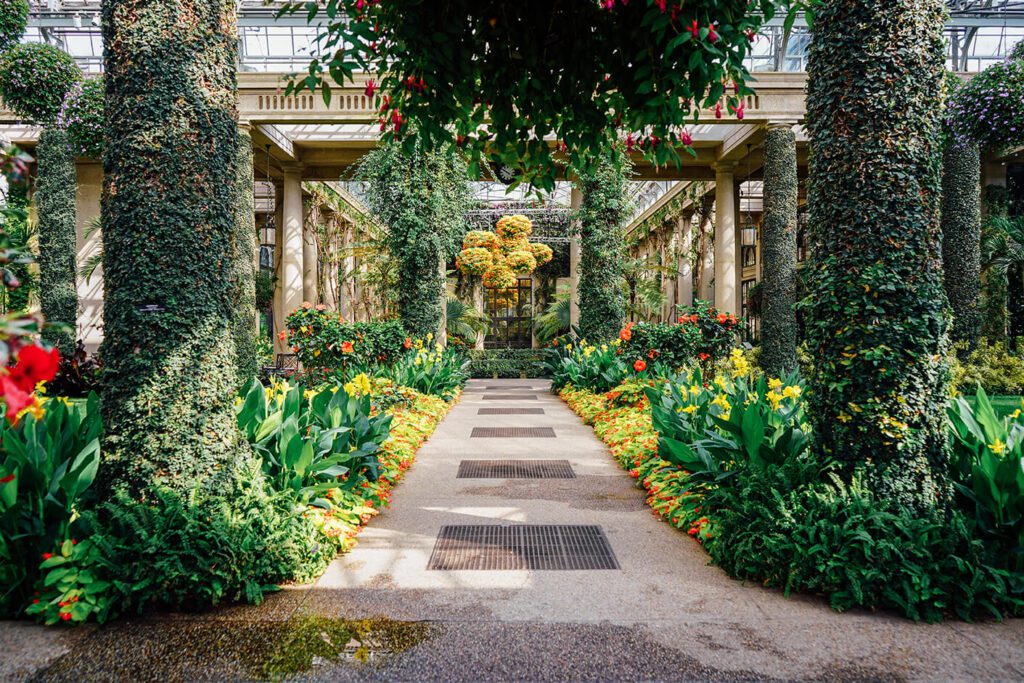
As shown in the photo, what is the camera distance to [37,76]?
8.02m

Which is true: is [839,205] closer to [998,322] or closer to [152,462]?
[152,462]

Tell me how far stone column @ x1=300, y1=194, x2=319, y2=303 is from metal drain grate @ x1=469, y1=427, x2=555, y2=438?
10.2 m

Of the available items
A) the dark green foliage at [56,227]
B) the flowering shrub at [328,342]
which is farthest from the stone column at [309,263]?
the flowering shrub at [328,342]

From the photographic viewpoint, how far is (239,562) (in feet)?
8.96

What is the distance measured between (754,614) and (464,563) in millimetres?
1353

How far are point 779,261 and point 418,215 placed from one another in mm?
6273

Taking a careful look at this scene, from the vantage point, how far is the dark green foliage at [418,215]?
11.0 metres

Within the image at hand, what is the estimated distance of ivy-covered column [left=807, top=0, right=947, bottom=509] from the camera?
9.50 feet

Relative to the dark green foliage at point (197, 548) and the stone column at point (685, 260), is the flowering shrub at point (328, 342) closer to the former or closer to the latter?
the dark green foliage at point (197, 548)

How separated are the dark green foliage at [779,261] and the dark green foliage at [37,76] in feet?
34.7

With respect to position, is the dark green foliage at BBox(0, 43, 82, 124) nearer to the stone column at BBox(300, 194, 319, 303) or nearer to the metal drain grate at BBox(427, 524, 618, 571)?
the metal drain grate at BBox(427, 524, 618, 571)

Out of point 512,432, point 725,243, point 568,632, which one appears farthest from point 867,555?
point 725,243

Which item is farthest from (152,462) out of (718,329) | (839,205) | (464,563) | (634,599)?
(718,329)

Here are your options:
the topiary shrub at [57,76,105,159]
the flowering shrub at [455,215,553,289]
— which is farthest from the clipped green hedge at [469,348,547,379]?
the topiary shrub at [57,76,105,159]
